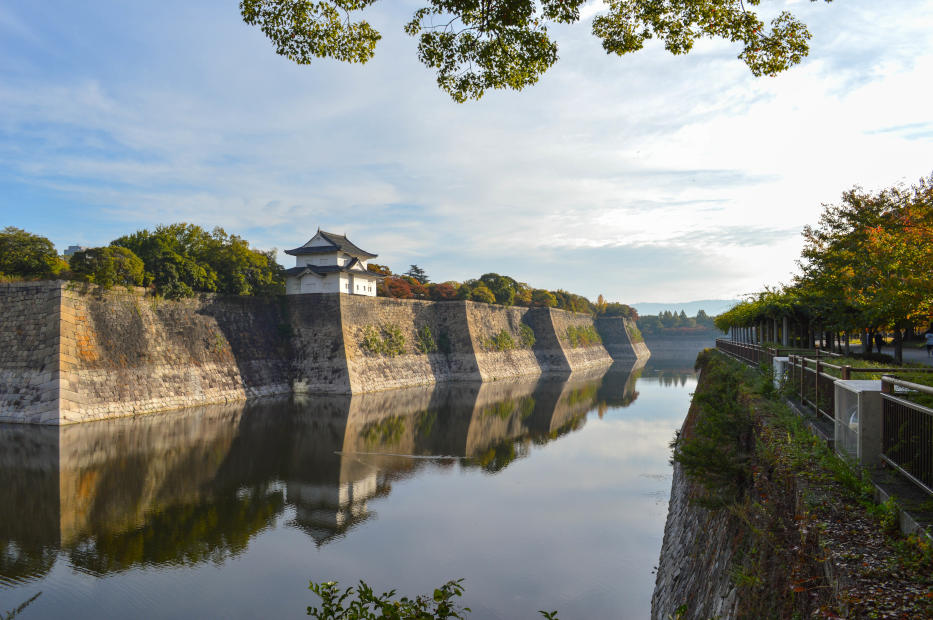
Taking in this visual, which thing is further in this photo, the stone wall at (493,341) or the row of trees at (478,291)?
the row of trees at (478,291)

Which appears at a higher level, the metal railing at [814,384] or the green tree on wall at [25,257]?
the green tree on wall at [25,257]

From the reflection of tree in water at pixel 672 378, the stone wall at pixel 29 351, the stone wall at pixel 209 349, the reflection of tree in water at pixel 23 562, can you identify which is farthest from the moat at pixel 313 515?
the reflection of tree in water at pixel 672 378

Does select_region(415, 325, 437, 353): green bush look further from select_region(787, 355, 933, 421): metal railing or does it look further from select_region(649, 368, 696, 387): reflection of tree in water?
select_region(787, 355, 933, 421): metal railing

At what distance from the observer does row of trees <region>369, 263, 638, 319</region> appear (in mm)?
44162

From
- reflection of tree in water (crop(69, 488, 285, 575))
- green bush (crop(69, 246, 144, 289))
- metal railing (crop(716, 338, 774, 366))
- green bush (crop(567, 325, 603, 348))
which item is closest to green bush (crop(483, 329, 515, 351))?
green bush (crop(567, 325, 603, 348))

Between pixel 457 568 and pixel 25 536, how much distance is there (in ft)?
21.1

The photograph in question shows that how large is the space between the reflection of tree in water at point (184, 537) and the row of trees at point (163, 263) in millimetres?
13114

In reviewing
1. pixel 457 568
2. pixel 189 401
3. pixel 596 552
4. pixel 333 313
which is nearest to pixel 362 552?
pixel 457 568

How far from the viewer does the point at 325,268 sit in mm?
28500

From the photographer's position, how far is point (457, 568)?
7629mm

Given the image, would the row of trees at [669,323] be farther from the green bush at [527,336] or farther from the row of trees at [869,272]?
the row of trees at [869,272]

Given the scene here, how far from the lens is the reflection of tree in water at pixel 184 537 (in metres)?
7.42

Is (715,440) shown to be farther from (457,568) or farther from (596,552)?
(457,568)

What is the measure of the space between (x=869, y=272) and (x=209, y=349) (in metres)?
22.3
